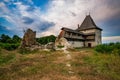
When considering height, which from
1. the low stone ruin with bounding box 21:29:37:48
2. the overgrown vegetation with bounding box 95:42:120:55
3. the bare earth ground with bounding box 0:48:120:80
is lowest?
the bare earth ground with bounding box 0:48:120:80

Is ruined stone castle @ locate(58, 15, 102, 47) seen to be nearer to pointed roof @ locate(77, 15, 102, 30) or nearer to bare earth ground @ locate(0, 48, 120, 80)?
pointed roof @ locate(77, 15, 102, 30)

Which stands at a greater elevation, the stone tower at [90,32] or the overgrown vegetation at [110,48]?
the stone tower at [90,32]

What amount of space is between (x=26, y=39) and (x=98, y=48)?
14578mm

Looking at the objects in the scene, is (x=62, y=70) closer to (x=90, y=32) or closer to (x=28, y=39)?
(x=28, y=39)

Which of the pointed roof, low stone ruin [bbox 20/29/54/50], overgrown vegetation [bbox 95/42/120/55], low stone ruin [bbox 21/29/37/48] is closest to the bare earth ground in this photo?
overgrown vegetation [bbox 95/42/120/55]

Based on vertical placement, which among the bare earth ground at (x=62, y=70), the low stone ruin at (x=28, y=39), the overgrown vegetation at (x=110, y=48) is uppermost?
the low stone ruin at (x=28, y=39)

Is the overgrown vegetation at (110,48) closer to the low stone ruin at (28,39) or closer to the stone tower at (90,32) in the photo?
the low stone ruin at (28,39)

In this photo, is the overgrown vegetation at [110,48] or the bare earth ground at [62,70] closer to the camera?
the bare earth ground at [62,70]

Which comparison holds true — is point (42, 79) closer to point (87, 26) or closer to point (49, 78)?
point (49, 78)

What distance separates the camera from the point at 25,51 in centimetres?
2220

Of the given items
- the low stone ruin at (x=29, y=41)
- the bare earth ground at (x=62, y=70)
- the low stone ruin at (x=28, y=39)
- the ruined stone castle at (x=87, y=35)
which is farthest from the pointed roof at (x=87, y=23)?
the bare earth ground at (x=62, y=70)

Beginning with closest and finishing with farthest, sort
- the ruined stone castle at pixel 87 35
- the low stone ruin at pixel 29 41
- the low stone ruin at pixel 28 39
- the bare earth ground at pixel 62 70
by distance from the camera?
1. the bare earth ground at pixel 62 70
2. the low stone ruin at pixel 29 41
3. the low stone ruin at pixel 28 39
4. the ruined stone castle at pixel 87 35

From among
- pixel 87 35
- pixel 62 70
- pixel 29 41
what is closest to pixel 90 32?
pixel 87 35

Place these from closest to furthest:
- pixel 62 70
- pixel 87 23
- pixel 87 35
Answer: pixel 62 70 < pixel 87 35 < pixel 87 23
